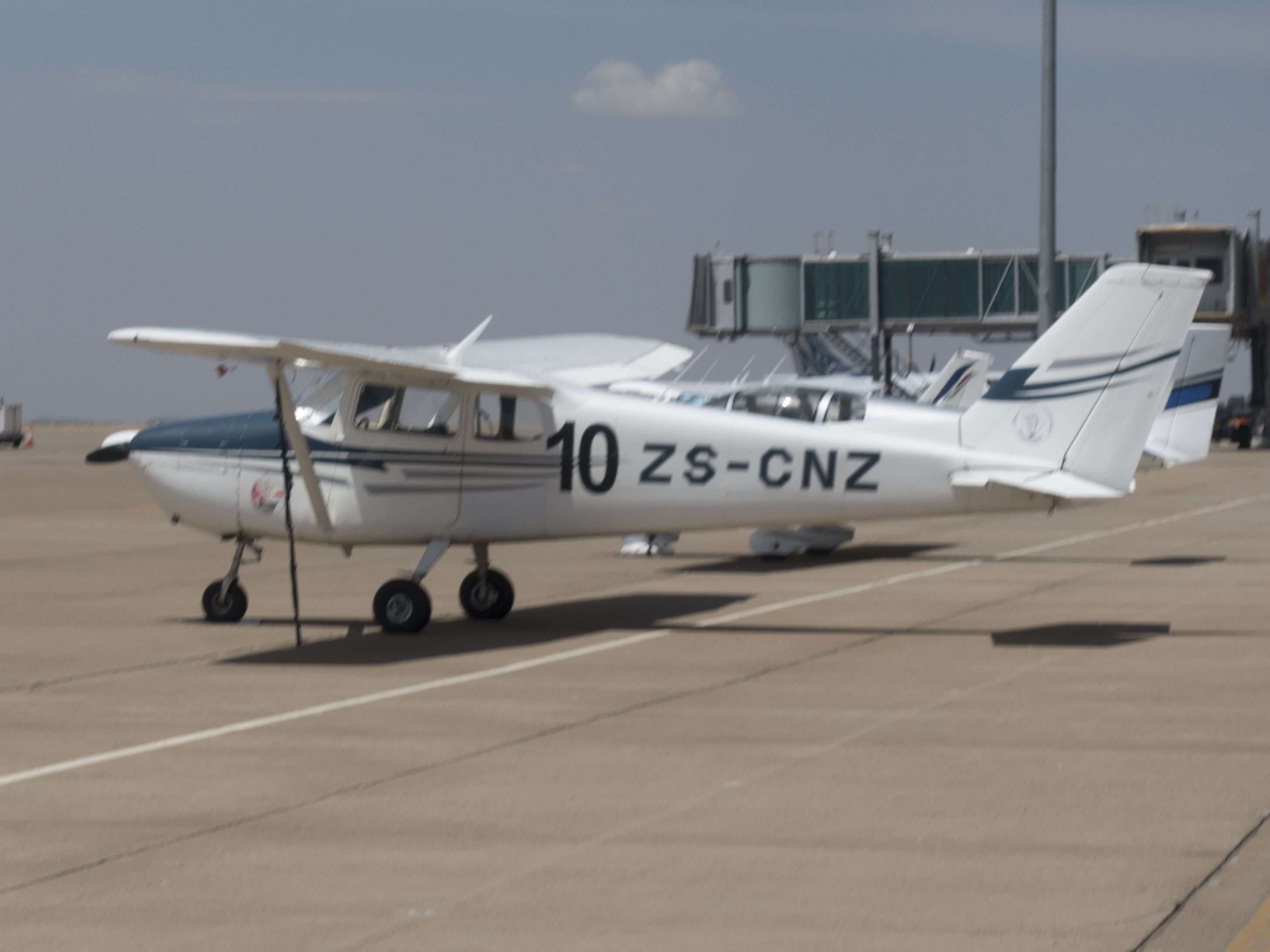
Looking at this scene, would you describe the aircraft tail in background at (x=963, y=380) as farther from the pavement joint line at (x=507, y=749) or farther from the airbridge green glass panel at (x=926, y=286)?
the airbridge green glass panel at (x=926, y=286)

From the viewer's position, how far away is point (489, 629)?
13.4 meters

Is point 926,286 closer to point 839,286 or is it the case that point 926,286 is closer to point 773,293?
point 839,286

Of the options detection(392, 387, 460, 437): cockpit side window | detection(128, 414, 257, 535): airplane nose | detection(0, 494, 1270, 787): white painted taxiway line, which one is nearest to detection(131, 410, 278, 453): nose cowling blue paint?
detection(128, 414, 257, 535): airplane nose

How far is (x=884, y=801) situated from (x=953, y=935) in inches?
72.7

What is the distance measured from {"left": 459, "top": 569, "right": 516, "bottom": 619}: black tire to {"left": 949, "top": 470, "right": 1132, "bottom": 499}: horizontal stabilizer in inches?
154

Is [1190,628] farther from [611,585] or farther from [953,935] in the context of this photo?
[953,935]

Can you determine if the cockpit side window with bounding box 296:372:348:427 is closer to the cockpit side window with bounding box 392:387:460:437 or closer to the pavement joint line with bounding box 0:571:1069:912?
the cockpit side window with bounding box 392:387:460:437

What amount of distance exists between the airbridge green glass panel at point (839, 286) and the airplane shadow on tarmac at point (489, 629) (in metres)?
53.8

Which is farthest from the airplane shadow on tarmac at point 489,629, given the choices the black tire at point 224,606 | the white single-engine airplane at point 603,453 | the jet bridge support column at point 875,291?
the jet bridge support column at point 875,291

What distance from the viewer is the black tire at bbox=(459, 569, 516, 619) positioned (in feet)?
45.5

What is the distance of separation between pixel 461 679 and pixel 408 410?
2.85m

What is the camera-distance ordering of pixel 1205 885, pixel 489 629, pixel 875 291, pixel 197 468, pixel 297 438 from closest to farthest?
pixel 1205 885 → pixel 297 438 → pixel 197 468 → pixel 489 629 → pixel 875 291

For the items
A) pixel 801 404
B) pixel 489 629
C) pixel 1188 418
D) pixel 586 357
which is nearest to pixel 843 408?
pixel 801 404

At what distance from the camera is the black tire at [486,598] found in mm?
13859
